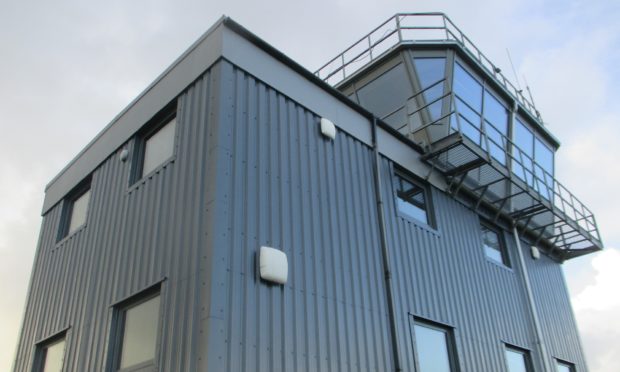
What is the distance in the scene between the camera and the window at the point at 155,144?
9.76 metres

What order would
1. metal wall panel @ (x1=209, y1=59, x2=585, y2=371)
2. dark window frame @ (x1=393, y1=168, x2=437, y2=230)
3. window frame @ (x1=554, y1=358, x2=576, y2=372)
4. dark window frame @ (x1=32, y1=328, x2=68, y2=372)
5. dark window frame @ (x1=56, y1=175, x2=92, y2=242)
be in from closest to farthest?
metal wall panel @ (x1=209, y1=59, x2=585, y2=371)
dark window frame @ (x1=32, y1=328, x2=68, y2=372)
dark window frame @ (x1=393, y1=168, x2=437, y2=230)
dark window frame @ (x1=56, y1=175, x2=92, y2=242)
window frame @ (x1=554, y1=358, x2=576, y2=372)

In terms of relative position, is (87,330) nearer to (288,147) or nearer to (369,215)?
(288,147)

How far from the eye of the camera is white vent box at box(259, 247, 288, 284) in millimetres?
7684

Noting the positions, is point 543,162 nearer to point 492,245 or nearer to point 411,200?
point 492,245

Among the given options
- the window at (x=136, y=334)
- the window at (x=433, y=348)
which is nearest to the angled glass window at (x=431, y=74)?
the window at (x=433, y=348)

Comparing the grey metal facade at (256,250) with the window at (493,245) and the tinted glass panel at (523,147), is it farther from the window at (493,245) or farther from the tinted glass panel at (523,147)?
the tinted glass panel at (523,147)

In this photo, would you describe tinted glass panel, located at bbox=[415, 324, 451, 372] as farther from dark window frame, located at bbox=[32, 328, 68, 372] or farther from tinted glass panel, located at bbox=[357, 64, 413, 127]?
dark window frame, located at bbox=[32, 328, 68, 372]

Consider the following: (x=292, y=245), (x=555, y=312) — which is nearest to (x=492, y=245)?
(x=555, y=312)

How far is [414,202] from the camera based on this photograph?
12141 millimetres

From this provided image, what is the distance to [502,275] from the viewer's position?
13625 millimetres

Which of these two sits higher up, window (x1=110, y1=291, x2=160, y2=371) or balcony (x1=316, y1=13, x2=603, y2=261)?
balcony (x1=316, y1=13, x2=603, y2=261)

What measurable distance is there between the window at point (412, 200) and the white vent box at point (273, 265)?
165 inches

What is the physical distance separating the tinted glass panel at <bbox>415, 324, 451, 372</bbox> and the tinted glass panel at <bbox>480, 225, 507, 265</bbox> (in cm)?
364

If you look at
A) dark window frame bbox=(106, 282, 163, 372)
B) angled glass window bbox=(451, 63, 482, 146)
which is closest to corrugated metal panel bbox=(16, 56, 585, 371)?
dark window frame bbox=(106, 282, 163, 372)
